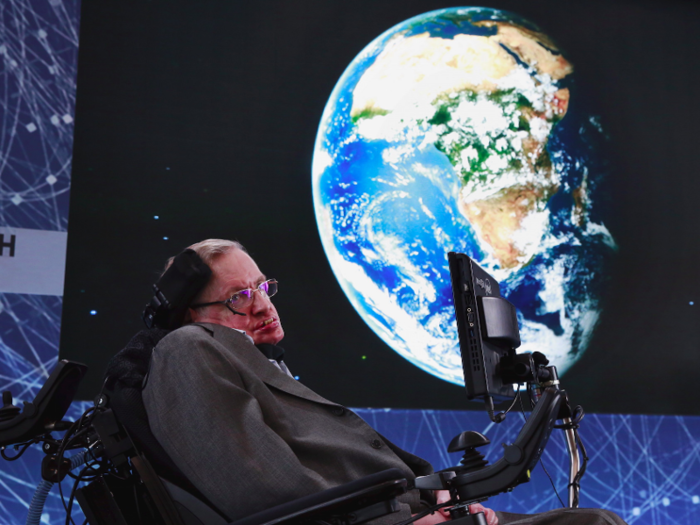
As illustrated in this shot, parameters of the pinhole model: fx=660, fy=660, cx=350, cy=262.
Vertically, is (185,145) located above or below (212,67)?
below

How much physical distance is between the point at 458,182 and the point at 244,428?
2477mm

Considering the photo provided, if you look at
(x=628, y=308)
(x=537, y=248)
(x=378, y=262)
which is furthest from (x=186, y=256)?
(x=628, y=308)

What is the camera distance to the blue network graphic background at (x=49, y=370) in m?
2.80

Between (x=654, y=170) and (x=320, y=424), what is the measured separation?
3234 mm

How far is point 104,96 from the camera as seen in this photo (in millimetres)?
3094

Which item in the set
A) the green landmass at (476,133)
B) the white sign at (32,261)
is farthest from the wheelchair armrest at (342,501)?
the green landmass at (476,133)

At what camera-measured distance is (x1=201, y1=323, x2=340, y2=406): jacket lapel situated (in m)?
1.54

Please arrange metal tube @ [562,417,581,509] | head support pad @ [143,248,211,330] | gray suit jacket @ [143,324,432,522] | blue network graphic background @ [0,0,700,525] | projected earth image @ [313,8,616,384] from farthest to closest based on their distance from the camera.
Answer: projected earth image @ [313,8,616,384] < blue network graphic background @ [0,0,700,525] < metal tube @ [562,417,581,509] < head support pad @ [143,248,211,330] < gray suit jacket @ [143,324,432,522]

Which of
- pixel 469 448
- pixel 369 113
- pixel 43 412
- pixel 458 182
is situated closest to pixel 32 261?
pixel 43 412

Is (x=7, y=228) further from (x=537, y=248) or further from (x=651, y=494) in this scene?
(x=651, y=494)

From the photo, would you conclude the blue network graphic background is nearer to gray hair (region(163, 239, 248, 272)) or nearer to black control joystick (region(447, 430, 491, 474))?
gray hair (region(163, 239, 248, 272))

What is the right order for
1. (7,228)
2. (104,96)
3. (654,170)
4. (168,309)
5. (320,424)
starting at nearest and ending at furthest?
1. (320,424)
2. (168,309)
3. (7,228)
4. (104,96)
5. (654,170)

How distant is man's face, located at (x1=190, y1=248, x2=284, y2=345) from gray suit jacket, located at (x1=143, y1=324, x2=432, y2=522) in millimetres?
192

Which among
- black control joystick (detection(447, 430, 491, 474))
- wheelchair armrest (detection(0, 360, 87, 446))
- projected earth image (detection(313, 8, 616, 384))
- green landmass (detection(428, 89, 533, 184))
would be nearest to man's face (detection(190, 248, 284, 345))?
wheelchair armrest (detection(0, 360, 87, 446))
